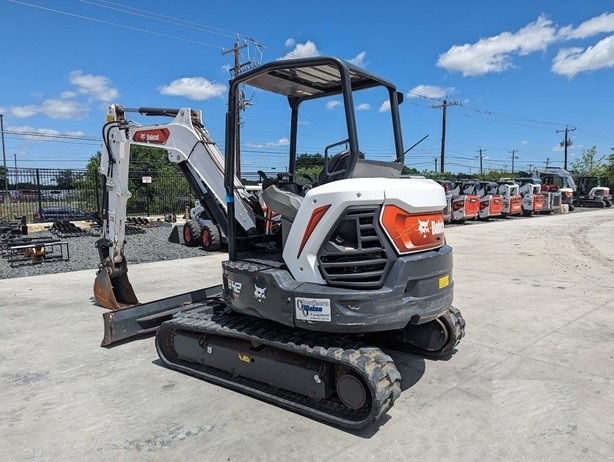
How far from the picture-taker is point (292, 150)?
16.7 feet

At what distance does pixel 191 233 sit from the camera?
13531 mm

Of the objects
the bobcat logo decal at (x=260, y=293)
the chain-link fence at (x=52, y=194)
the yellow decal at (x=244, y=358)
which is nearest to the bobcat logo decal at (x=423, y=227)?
the bobcat logo decal at (x=260, y=293)

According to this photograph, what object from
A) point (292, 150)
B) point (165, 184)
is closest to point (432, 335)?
point (292, 150)

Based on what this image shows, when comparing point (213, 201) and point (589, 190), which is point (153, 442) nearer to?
point (213, 201)

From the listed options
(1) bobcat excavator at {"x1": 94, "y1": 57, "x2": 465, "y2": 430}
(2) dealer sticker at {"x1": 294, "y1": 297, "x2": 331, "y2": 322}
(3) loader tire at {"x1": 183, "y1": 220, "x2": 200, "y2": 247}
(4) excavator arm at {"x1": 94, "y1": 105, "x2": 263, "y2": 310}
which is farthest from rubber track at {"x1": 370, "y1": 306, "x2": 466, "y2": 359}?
(3) loader tire at {"x1": 183, "y1": 220, "x2": 200, "y2": 247}

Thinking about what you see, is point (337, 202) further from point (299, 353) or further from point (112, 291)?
point (112, 291)

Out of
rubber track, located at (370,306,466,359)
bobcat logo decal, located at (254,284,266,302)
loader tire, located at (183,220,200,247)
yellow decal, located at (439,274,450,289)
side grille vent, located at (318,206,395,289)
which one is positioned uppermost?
side grille vent, located at (318,206,395,289)

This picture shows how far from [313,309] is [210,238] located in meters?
9.91

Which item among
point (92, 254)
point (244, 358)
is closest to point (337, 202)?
point (244, 358)

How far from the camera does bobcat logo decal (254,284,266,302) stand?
146 inches

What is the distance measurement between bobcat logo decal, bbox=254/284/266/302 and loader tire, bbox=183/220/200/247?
998 centimetres

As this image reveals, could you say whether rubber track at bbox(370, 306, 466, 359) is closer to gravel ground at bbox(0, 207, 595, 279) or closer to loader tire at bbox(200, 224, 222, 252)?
gravel ground at bbox(0, 207, 595, 279)

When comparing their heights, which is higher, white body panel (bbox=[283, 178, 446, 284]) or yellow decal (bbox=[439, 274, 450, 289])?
white body panel (bbox=[283, 178, 446, 284])

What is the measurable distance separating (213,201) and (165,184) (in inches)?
797
